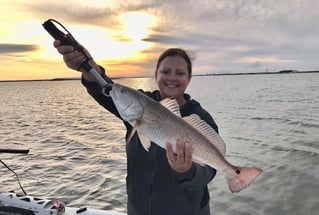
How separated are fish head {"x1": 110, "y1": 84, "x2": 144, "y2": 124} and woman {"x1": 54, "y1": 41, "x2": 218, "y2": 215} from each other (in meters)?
0.66

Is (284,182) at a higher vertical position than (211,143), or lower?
lower

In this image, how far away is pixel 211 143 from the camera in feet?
10.0

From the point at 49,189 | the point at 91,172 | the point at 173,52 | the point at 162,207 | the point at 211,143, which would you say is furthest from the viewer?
the point at 91,172

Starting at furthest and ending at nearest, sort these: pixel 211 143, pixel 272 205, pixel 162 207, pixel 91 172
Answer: pixel 91 172 < pixel 272 205 < pixel 162 207 < pixel 211 143

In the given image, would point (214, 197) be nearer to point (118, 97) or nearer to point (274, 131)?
point (118, 97)

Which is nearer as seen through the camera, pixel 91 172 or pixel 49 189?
pixel 49 189

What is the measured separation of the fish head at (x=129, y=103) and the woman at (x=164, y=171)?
662 millimetres

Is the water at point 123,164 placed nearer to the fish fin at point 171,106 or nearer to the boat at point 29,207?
the boat at point 29,207

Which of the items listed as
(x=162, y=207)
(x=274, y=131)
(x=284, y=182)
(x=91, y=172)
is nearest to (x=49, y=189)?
(x=91, y=172)

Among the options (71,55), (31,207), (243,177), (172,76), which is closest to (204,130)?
(243,177)

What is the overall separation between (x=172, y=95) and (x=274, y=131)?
59.5ft

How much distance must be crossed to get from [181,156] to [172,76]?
1.06 m

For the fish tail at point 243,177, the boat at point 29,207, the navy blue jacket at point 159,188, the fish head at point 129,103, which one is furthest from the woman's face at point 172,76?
the boat at point 29,207

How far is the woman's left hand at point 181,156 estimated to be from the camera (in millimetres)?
2908
